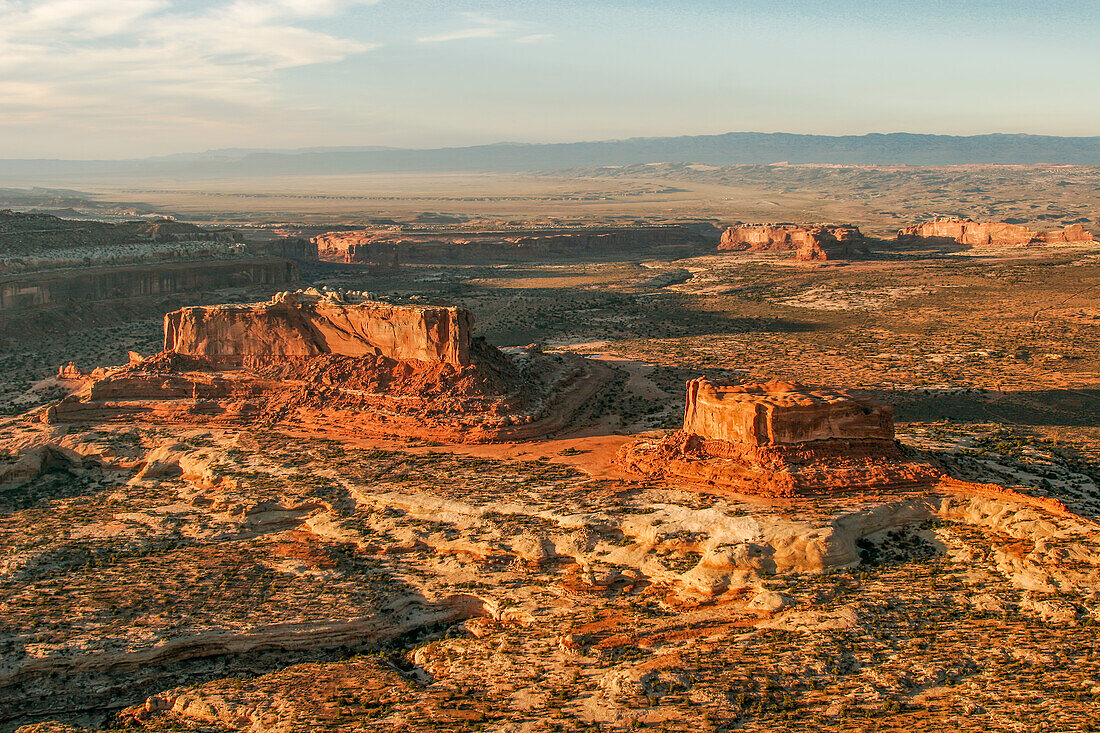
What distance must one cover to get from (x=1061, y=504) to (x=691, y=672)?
30.1 ft

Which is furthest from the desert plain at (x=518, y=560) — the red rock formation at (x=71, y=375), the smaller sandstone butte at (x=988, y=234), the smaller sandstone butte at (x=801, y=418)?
the smaller sandstone butte at (x=988, y=234)

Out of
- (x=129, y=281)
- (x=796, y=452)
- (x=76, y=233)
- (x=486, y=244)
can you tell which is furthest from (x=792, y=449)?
(x=486, y=244)

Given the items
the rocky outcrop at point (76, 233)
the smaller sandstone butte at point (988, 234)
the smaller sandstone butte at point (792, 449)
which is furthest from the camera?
the smaller sandstone butte at point (988, 234)

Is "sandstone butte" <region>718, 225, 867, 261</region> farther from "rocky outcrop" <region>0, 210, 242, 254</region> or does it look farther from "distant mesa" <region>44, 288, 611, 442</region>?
"distant mesa" <region>44, 288, 611, 442</region>

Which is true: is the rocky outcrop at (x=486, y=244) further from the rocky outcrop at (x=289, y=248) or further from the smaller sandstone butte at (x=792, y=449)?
the smaller sandstone butte at (x=792, y=449)

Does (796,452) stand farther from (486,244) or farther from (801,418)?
(486,244)

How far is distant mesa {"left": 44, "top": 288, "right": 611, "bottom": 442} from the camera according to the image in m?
27.5

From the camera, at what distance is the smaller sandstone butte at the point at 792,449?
66.2ft

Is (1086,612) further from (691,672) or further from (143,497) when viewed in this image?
(143,497)

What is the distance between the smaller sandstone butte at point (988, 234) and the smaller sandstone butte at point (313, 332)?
75.1m

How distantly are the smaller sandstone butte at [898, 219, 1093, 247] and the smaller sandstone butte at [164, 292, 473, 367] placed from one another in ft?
246

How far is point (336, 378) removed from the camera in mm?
29531

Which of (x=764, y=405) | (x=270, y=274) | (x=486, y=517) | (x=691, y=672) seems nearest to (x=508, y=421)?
(x=486, y=517)

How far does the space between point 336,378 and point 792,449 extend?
1528cm
